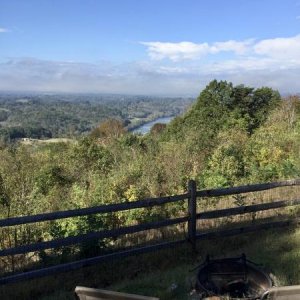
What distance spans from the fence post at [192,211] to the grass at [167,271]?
8.4 inches

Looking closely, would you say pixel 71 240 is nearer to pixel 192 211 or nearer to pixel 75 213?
pixel 75 213

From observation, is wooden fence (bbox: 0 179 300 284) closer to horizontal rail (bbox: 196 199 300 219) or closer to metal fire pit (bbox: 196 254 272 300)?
horizontal rail (bbox: 196 199 300 219)

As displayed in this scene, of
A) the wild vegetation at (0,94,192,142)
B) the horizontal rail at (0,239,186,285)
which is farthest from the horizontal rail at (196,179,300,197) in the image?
the wild vegetation at (0,94,192,142)

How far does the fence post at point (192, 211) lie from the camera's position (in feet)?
20.4

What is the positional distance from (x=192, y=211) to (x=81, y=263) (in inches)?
75.1

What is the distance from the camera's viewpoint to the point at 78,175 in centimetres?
1559

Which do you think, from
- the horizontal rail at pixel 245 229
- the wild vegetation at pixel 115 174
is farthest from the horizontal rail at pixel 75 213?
the horizontal rail at pixel 245 229

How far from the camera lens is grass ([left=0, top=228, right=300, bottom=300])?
5242mm

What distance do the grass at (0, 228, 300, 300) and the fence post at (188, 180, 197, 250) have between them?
0.70 ft

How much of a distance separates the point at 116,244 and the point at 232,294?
7.45 ft

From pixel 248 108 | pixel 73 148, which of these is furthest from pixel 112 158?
pixel 248 108

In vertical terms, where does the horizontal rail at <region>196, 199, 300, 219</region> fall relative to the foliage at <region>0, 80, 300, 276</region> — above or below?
above

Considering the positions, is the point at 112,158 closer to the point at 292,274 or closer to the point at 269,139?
the point at 269,139

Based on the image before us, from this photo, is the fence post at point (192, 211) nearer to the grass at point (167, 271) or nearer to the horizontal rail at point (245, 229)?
the horizontal rail at point (245, 229)
